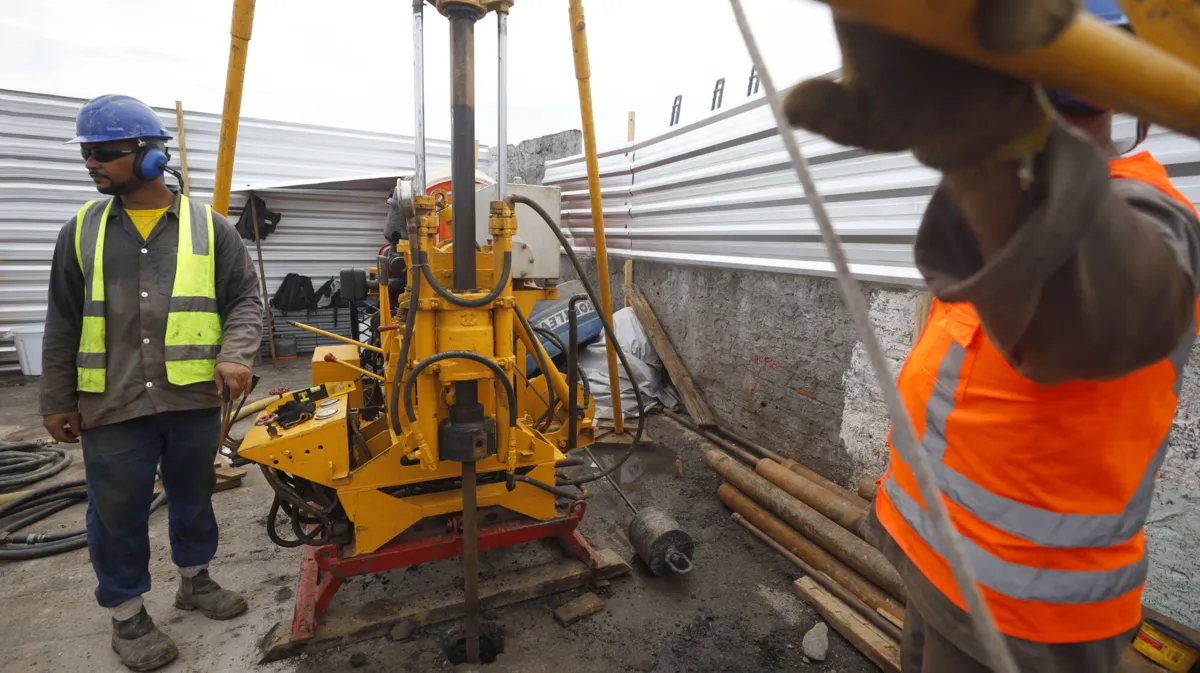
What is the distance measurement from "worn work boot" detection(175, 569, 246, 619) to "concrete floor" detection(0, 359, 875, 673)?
0.04m

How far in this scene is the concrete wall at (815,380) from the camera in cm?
212

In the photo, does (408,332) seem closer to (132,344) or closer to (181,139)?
(132,344)

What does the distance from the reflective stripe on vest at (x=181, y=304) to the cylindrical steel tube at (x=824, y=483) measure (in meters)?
3.24

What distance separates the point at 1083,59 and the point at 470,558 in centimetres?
236

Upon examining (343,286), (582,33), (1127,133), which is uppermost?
(582,33)

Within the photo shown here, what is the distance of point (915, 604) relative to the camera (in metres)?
1.18

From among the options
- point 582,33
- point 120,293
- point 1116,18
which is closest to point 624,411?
point 582,33

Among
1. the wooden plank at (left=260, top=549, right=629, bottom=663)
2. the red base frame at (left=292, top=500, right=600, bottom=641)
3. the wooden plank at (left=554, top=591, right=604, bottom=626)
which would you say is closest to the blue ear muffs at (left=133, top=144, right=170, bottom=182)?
the red base frame at (left=292, top=500, right=600, bottom=641)

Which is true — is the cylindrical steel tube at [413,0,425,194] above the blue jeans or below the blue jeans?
above

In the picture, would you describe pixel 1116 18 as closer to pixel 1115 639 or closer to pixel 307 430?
pixel 1115 639

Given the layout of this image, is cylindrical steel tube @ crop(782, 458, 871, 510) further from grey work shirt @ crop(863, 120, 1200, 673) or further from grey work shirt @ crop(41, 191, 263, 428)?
grey work shirt @ crop(41, 191, 263, 428)

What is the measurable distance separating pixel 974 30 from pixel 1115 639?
3.93 ft

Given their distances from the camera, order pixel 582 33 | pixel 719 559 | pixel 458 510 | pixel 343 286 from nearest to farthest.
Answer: pixel 458 510, pixel 719 559, pixel 582 33, pixel 343 286

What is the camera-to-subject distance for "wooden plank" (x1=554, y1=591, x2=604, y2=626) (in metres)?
2.63
